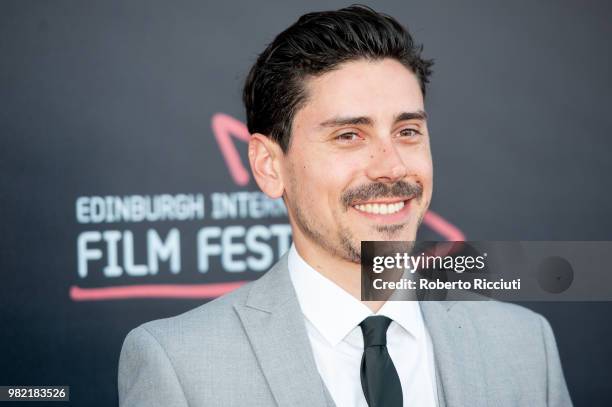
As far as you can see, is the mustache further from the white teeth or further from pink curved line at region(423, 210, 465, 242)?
pink curved line at region(423, 210, 465, 242)

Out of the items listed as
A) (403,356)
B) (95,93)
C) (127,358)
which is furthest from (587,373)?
(95,93)

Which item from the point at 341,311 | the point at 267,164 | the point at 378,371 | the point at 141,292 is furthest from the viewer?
the point at 141,292

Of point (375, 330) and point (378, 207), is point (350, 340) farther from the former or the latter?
point (378, 207)

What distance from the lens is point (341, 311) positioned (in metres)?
1.70

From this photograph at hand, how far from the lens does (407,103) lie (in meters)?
1.75

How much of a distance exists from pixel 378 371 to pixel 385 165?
0.45 meters

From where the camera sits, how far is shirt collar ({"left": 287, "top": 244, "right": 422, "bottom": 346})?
1.68 meters

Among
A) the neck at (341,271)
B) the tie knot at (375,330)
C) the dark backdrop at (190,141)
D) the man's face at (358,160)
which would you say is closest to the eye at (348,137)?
the man's face at (358,160)

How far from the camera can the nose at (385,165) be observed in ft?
5.37

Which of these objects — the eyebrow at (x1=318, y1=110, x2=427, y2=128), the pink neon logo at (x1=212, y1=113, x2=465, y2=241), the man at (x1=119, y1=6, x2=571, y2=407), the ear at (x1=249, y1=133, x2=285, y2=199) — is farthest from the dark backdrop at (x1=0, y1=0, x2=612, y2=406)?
the eyebrow at (x1=318, y1=110, x2=427, y2=128)

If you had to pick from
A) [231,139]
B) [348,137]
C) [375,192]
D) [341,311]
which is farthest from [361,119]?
[231,139]

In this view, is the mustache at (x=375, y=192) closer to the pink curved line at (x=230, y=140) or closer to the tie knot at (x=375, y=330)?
the tie knot at (x=375, y=330)

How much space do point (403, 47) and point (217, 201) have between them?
4.23 feet

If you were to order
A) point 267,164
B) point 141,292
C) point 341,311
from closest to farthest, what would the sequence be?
point 341,311, point 267,164, point 141,292
